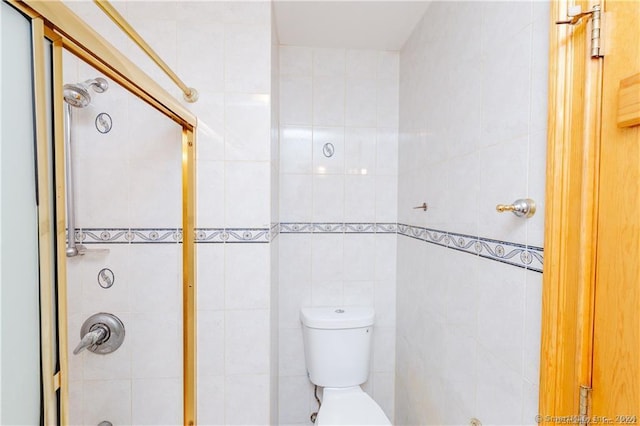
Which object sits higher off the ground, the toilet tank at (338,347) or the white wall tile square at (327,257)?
the white wall tile square at (327,257)

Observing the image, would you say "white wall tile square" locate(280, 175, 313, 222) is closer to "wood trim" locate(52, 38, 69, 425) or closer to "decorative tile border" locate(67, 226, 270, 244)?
"decorative tile border" locate(67, 226, 270, 244)

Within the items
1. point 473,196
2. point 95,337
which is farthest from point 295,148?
point 95,337

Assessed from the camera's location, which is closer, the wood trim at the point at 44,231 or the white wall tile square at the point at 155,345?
the wood trim at the point at 44,231

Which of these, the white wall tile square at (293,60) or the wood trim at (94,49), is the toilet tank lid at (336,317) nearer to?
the wood trim at (94,49)

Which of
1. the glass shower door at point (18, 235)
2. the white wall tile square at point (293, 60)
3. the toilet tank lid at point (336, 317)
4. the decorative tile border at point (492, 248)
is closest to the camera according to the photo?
the glass shower door at point (18, 235)

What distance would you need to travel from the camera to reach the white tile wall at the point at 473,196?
0.80m

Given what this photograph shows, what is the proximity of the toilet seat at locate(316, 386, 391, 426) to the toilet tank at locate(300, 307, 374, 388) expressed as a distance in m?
0.06

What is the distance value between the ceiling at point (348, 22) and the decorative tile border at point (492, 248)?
3.48ft

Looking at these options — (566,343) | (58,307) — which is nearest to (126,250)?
(58,307)

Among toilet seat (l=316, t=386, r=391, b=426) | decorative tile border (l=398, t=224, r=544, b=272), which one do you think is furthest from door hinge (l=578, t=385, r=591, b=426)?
toilet seat (l=316, t=386, r=391, b=426)

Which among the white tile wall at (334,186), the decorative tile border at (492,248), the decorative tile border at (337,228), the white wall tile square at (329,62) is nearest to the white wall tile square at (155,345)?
the white tile wall at (334,186)

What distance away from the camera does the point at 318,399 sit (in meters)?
1.82

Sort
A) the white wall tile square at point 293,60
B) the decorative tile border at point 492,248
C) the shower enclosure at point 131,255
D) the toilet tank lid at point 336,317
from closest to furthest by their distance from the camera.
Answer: the decorative tile border at point 492,248 < the shower enclosure at point 131,255 < the toilet tank lid at point 336,317 < the white wall tile square at point 293,60

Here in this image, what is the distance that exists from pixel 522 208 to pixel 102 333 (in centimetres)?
149
